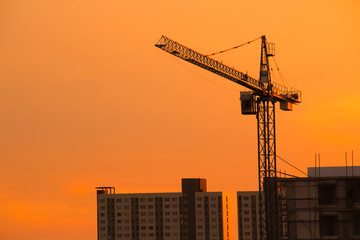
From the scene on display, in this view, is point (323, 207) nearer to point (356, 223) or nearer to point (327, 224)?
point (327, 224)

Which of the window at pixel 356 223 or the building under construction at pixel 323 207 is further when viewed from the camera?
the building under construction at pixel 323 207

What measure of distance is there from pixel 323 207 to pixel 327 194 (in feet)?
5.33

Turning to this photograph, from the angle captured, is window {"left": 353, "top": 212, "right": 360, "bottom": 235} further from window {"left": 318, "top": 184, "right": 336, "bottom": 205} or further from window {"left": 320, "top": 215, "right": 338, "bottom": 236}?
window {"left": 318, "top": 184, "right": 336, "bottom": 205}

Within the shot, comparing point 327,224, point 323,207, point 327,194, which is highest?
point 327,194

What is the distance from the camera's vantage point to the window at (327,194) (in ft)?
405

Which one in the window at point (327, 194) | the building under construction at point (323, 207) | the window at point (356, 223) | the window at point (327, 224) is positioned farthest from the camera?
the window at point (327, 224)

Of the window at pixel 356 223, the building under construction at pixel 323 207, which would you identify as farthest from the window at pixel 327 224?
the window at pixel 356 223

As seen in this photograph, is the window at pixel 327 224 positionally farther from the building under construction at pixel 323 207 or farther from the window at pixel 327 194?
the window at pixel 327 194

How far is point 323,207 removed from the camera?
124 metres

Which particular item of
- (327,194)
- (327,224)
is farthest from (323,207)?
(327,224)

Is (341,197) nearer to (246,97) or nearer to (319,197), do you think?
(319,197)

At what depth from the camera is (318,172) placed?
436 feet

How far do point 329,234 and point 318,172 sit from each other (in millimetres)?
11078

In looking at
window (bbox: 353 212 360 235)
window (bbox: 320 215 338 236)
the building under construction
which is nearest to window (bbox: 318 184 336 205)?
the building under construction
